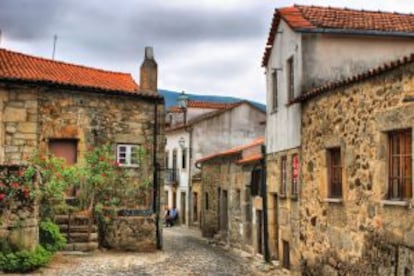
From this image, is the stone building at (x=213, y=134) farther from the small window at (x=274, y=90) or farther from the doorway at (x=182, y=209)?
the small window at (x=274, y=90)

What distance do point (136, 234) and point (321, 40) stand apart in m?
8.29

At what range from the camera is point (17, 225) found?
41.1ft

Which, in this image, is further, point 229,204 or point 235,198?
point 229,204

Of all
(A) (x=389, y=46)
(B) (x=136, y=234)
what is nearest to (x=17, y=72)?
(B) (x=136, y=234)

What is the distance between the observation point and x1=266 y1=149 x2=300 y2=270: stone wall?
14922mm

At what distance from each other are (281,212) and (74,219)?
5694 mm

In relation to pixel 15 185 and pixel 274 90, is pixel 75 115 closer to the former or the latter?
pixel 274 90

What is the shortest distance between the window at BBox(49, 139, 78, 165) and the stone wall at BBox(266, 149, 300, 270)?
6.18 m

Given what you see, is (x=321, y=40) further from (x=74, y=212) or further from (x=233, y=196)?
(x=233, y=196)

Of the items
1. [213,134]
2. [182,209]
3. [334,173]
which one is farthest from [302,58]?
[182,209]

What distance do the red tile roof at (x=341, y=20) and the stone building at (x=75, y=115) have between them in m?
5.94

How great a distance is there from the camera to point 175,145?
38.6 meters

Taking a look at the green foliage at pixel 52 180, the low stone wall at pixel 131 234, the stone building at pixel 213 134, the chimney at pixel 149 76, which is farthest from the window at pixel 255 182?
the stone building at pixel 213 134

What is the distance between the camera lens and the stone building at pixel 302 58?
14.2 metres
